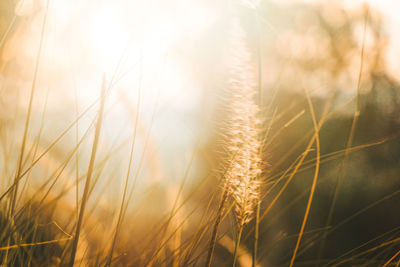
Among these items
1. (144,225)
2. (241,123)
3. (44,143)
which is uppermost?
(241,123)

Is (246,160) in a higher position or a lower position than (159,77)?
Answer: lower

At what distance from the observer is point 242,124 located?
0.38 metres

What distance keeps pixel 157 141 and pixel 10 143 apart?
275 mm

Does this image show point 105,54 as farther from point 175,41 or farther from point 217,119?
point 217,119

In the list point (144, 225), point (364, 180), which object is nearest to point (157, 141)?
point (144, 225)

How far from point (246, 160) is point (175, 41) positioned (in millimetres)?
238

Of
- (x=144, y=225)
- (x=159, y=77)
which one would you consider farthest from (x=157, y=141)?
(x=144, y=225)

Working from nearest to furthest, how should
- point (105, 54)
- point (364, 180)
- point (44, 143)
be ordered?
point (105, 54), point (44, 143), point (364, 180)

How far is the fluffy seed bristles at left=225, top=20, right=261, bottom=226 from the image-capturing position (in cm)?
38

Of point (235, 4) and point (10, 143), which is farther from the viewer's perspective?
point (10, 143)

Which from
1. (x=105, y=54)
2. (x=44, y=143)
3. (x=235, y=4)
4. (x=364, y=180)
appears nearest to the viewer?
(x=235, y=4)

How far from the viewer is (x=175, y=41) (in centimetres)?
48

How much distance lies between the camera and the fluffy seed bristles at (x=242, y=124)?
380 millimetres

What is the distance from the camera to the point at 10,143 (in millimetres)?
515
